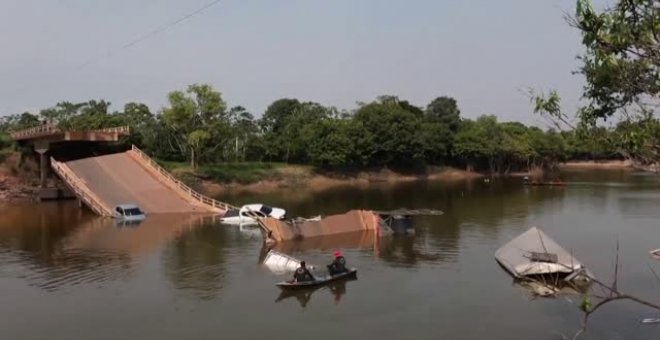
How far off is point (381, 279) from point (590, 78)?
58.0ft

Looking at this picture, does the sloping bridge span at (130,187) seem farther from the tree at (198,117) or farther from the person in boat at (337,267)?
the person in boat at (337,267)

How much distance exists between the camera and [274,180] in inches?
3696

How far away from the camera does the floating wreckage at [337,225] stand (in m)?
41.6

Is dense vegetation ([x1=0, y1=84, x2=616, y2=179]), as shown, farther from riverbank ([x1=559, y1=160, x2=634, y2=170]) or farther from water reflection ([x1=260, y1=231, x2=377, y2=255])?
water reflection ([x1=260, y1=231, x2=377, y2=255])

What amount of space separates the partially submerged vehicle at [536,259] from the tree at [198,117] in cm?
5371

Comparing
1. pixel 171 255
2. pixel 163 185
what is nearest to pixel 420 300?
pixel 171 255

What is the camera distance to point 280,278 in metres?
31.4

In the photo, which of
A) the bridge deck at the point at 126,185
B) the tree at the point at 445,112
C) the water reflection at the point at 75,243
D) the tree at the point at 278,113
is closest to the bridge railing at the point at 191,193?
the bridge deck at the point at 126,185

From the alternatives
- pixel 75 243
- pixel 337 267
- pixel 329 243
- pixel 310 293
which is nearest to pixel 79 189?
pixel 75 243

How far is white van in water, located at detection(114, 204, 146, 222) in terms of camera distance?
175ft

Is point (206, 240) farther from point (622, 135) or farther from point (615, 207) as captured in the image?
point (615, 207)

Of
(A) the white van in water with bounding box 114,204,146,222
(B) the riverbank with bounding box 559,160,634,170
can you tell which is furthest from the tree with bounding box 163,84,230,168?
(B) the riverbank with bounding box 559,160,634,170

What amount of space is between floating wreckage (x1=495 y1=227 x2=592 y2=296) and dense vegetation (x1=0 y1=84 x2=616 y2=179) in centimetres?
5514

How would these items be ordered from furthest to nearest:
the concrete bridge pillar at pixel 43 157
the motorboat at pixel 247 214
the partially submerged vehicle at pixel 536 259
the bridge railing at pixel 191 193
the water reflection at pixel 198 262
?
the concrete bridge pillar at pixel 43 157, the bridge railing at pixel 191 193, the motorboat at pixel 247 214, the water reflection at pixel 198 262, the partially submerged vehicle at pixel 536 259
